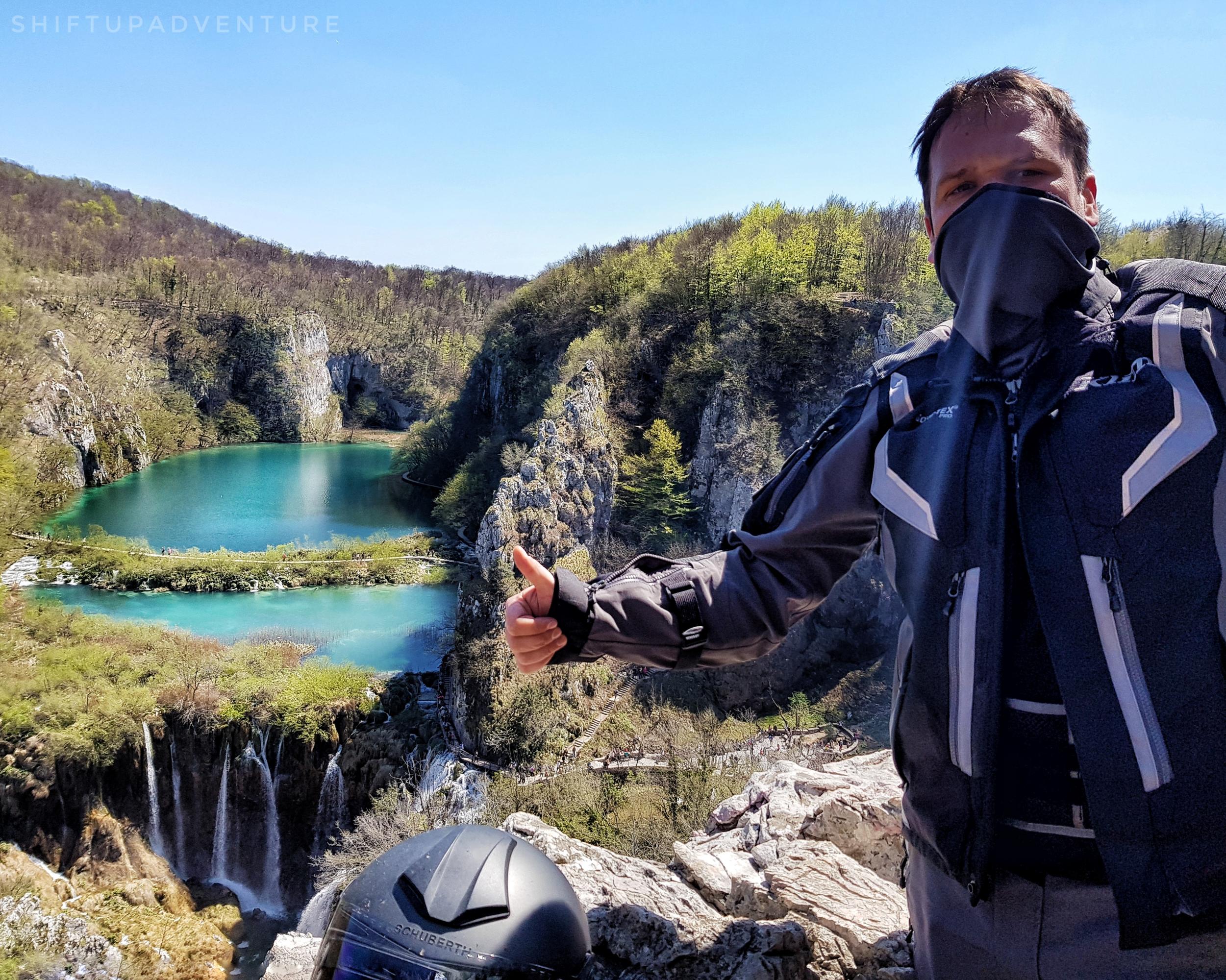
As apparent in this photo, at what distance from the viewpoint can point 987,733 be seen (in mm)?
1330

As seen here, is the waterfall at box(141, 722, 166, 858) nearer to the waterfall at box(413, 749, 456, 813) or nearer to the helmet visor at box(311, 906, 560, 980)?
the waterfall at box(413, 749, 456, 813)

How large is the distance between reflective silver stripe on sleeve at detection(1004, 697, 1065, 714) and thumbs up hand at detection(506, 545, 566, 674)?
3.28 feet

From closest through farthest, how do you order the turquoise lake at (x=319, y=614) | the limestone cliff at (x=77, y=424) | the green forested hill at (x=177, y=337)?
the turquoise lake at (x=319, y=614)
the limestone cliff at (x=77, y=424)
the green forested hill at (x=177, y=337)

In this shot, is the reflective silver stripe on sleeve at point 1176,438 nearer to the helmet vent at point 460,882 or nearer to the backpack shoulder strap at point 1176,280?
the backpack shoulder strap at point 1176,280

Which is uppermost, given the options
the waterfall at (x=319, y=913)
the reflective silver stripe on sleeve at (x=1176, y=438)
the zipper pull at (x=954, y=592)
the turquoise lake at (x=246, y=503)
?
the reflective silver stripe on sleeve at (x=1176, y=438)

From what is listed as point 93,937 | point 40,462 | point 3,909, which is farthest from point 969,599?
point 40,462

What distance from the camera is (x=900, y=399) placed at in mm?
1634

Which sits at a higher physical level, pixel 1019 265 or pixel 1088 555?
pixel 1019 265

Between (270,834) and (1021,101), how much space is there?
949 inches

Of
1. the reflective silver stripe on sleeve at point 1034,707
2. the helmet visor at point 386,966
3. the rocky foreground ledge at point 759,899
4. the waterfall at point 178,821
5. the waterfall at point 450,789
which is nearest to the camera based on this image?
the reflective silver stripe on sleeve at point 1034,707

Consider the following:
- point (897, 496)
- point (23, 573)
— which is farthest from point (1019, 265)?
point (23, 573)

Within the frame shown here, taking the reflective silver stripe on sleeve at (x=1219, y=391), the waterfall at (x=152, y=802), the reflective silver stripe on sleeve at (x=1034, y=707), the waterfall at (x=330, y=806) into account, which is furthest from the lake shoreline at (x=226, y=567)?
the reflective silver stripe on sleeve at (x=1219, y=391)

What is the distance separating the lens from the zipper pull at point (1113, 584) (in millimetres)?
1218

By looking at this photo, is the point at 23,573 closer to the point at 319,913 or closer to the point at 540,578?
the point at 319,913
